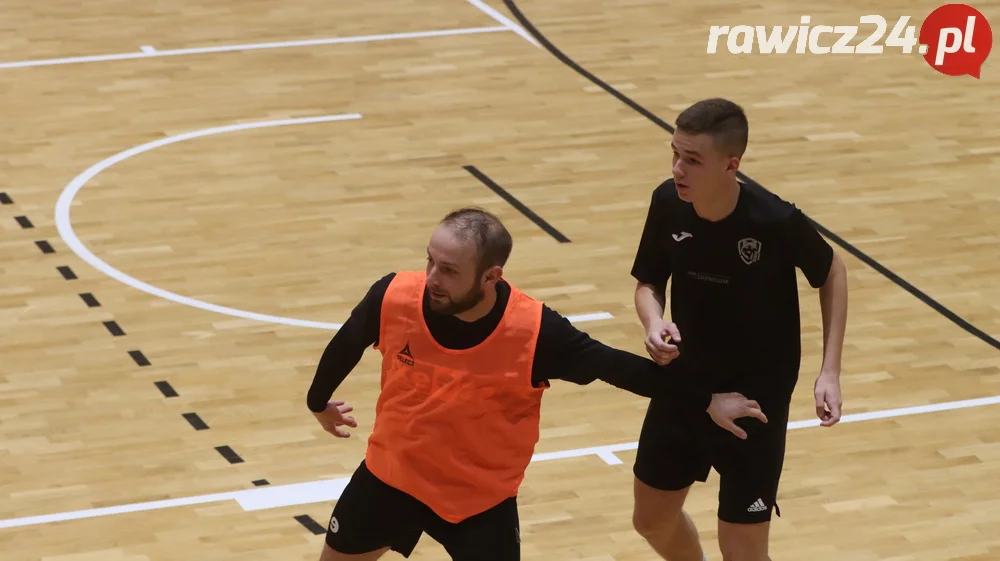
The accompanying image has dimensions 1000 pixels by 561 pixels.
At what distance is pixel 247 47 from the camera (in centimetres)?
1412

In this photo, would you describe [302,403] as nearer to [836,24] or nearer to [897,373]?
[897,373]

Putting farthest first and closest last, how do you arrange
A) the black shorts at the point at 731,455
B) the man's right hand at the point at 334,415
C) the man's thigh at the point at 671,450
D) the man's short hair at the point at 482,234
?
the man's thigh at the point at 671,450, the black shorts at the point at 731,455, the man's right hand at the point at 334,415, the man's short hair at the point at 482,234

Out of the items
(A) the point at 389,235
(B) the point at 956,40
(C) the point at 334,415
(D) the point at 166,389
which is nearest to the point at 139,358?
(D) the point at 166,389

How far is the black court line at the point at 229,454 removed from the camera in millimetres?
7948

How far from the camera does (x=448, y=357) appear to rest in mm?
5176

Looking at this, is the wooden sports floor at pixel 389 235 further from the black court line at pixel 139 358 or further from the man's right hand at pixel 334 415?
the man's right hand at pixel 334 415

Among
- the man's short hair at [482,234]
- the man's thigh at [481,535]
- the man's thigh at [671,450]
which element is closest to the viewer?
the man's short hair at [482,234]

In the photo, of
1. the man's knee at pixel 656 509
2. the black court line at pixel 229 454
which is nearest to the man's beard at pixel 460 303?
the man's knee at pixel 656 509

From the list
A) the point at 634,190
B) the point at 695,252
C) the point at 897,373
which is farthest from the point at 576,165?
the point at 695,252

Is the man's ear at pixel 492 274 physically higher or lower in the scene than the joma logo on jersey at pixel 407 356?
higher

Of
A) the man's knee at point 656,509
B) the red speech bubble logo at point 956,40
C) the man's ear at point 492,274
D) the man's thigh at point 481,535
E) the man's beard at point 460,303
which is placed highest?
the man's ear at point 492,274

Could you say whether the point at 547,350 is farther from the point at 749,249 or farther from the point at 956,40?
the point at 956,40

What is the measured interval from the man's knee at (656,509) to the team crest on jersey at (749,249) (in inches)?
36.4

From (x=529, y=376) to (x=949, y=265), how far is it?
5892 millimetres
